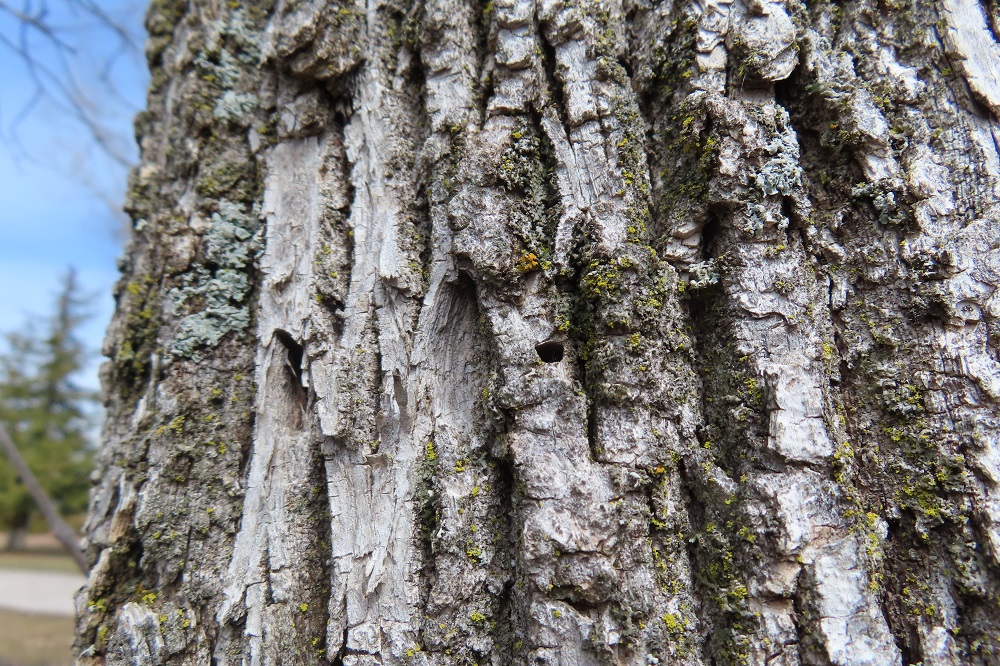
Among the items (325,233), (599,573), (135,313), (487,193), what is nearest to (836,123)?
(487,193)

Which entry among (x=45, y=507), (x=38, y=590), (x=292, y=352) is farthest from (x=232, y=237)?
(x=38, y=590)

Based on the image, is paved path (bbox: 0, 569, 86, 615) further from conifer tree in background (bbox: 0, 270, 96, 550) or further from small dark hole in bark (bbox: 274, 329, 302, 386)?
small dark hole in bark (bbox: 274, 329, 302, 386)

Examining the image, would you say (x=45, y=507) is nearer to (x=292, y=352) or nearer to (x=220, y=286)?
(x=220, y=286)

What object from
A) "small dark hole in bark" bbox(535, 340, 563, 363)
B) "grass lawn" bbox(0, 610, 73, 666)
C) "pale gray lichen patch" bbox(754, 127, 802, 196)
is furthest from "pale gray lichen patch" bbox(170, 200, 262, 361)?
"grass lawn" bbox(0, 610, 73, 666)

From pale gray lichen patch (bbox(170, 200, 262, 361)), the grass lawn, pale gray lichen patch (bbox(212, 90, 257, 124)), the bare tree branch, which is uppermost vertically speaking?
pale gray lichen patch (bbox(212, 90, 257, 124))

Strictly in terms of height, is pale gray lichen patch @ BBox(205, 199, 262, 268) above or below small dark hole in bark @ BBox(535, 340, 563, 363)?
above

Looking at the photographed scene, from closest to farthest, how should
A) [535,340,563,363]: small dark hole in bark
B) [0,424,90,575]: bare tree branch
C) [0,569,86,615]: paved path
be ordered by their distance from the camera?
[535,340,563,363]: small dark hole in bark
[0,424,90,575]: bare tree branch
[0,569,86,615]: paved path
